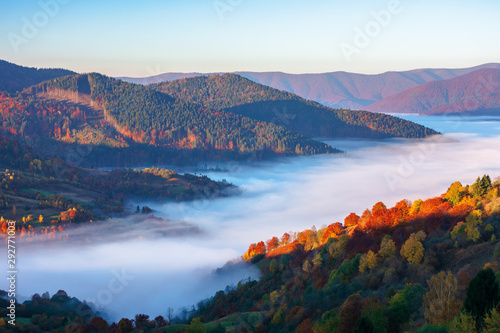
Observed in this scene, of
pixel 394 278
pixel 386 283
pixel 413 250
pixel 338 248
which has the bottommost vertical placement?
pixel 338 248

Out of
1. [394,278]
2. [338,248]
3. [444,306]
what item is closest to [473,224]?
[394,278]

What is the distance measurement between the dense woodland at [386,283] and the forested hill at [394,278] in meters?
0.12

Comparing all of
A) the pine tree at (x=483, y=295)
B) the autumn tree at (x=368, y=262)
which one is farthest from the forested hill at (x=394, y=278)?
the autumn tree at (x=368, y=262)

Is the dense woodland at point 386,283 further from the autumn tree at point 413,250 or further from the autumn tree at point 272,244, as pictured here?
the autumn tree at point 272,244

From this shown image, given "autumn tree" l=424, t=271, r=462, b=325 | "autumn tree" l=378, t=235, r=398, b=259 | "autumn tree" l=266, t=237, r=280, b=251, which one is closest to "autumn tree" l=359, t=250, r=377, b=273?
"autumn tree" l=378, t=235, r=398, b=259

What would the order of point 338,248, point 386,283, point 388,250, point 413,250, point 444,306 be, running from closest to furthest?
point 444,306 → point 386,283 → point 413,250 → point 388,250 → point 338,248

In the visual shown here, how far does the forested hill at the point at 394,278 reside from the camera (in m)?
41.6

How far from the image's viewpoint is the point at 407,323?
48438 mm

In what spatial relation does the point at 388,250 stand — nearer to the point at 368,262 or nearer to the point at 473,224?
the point at 368,262

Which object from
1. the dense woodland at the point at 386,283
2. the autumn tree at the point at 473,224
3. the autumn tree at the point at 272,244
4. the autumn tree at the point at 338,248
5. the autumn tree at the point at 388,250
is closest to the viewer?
the dense woodland at the point at 386,283

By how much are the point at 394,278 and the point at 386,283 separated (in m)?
1.94

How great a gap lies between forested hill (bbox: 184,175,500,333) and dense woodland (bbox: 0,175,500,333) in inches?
4.8

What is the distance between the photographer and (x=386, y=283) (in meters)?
67.2

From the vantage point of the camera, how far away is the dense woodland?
41.8m
